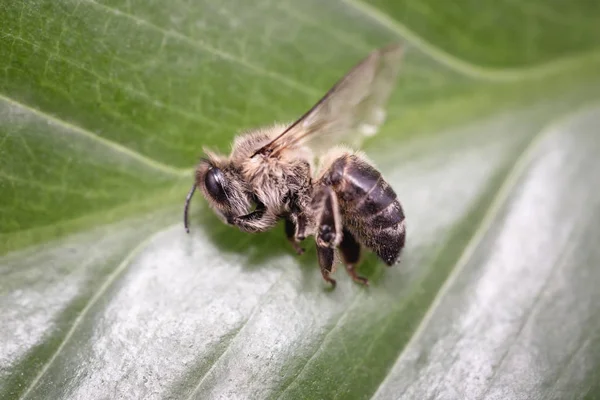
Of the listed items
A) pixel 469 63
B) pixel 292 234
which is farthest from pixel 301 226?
pixel 469 63

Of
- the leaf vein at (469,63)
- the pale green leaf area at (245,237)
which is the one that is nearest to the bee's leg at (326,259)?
the pale green leaf area at (245,237)

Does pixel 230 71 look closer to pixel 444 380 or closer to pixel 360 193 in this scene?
pixel 360 193

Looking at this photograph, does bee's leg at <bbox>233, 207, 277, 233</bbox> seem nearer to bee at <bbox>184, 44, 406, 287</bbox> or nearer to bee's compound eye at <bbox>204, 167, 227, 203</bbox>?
bee at <bbox>184, 44, 406, 287</bbox>

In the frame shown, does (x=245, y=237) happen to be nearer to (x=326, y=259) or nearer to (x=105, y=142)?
(x=326, y=259)

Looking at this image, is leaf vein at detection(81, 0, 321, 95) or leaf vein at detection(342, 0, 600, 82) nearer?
leaf vein at detection(81, 0, 321, 95)

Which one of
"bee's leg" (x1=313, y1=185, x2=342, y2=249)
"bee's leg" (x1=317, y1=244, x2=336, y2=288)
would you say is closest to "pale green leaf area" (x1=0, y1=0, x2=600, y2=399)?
"bee's leg" (x1=317, y1=244, x2=336, y2=288)

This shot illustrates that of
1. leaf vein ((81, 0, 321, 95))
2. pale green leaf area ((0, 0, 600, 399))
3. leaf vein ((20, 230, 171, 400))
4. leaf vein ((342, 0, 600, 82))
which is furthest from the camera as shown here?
leaf vein ((342, 0, 600, 82))

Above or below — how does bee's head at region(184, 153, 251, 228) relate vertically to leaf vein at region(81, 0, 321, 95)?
below

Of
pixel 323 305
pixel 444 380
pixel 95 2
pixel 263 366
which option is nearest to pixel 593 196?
pixel 444 380

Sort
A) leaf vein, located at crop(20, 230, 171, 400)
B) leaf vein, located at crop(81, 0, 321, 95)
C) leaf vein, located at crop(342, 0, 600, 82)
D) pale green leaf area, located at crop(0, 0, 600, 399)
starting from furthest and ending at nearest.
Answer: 1. leaf vein, located at crop(342, 0, 600, 82)
2. leaf vein, located at crop(81, 0, 321, 95)
3. pale green leaf area, located at crop(0, 0, 600, 399)
4. leaf vein, located at crop(20, 230, 171, 400)
